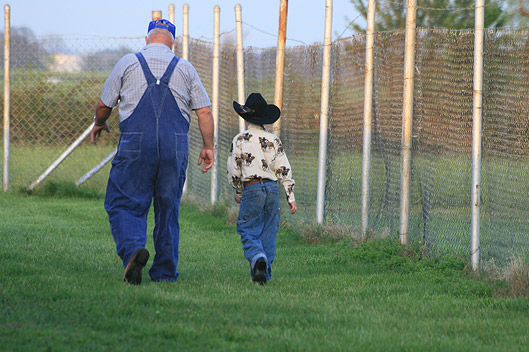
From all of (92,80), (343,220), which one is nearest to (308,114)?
(343,220)

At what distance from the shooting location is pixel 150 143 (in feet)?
19.6

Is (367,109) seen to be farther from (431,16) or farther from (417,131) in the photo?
(431,16)

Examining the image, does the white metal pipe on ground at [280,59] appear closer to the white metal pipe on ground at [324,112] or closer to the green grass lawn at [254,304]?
the white metal pipe on ground at [324,112]

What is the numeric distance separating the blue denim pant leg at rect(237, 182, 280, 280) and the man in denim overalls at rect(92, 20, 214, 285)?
0.50 m

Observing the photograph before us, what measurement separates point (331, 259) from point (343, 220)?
152 cm

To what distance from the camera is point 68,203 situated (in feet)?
42.3

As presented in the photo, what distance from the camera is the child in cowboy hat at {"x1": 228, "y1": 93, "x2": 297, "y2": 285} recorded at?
6.48 metres

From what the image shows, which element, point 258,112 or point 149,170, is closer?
point 149,170

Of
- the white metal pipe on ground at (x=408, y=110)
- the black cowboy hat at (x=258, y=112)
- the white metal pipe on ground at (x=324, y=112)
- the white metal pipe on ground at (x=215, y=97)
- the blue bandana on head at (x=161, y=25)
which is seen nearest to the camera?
the blue bandana on head at (x=161, y=25)

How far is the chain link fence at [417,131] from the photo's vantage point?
21.1 ft

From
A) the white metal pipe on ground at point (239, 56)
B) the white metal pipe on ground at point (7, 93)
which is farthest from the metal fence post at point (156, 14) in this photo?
the white metal pipe on ground at point (7, 93)

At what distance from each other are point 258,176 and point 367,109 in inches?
93.5

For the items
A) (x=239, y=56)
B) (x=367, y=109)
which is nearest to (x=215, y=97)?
(x=239, y=56)

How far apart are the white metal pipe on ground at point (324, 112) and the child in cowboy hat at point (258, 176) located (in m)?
2.77
